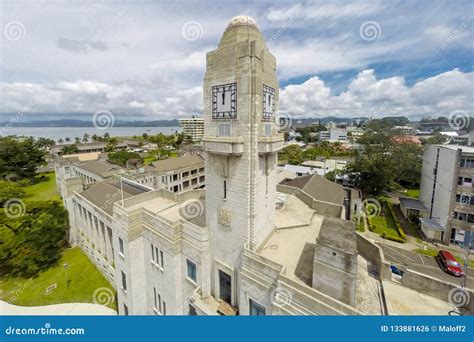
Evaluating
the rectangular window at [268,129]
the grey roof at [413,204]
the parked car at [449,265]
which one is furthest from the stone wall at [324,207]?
the grey roof at [413,204]

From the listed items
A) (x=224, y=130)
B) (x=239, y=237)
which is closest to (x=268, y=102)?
(x=224, y=130)

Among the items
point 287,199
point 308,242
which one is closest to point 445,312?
point 308,242

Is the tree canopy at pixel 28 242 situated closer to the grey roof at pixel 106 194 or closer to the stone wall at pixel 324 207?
the grey roof at pixel 106 194

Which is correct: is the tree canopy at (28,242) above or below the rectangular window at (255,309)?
below

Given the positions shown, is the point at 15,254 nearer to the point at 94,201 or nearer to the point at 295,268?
the point at 94,201

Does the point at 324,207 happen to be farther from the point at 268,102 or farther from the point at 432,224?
the point at 432,224

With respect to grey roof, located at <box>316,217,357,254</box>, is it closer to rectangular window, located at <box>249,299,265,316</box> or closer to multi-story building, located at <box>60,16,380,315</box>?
multi-story building, located at <box>60,16,380,315</box>
